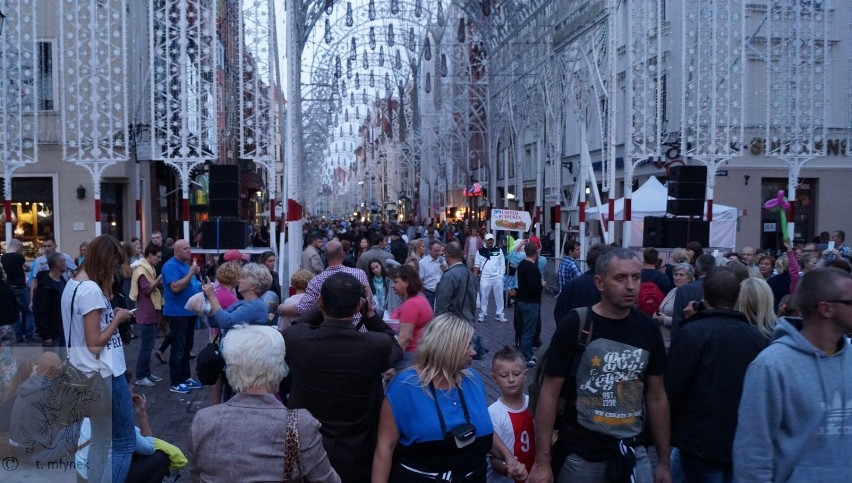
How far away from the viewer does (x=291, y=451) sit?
132 inches

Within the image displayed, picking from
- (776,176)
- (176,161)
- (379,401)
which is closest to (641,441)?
(379,401)

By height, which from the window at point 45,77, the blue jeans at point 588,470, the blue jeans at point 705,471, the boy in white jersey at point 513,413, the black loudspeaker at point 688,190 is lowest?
the blue jeans at point 705,471

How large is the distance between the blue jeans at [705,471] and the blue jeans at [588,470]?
0.41 metres

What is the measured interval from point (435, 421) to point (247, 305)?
3555mm

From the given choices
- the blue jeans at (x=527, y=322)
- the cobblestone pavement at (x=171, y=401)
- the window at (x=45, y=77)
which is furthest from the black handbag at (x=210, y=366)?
the window at (x=45, y=77)

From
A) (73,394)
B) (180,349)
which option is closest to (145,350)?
(180,349)

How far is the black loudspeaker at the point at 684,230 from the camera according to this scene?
46.7ft

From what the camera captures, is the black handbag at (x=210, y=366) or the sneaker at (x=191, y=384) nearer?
the black handbag at (x=210, y=366)

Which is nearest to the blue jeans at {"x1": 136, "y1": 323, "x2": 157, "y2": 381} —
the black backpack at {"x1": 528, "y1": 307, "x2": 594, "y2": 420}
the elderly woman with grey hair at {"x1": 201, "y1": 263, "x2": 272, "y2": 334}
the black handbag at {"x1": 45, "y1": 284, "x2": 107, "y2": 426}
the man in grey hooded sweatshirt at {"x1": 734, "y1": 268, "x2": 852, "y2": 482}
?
the elderly woman with grey hair at {"x1": 201, "y1": 263, "x2": 272, "y2": 334}

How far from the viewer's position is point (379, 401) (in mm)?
4410

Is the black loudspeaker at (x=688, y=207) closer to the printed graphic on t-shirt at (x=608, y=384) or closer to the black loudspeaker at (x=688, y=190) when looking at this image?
the black loudspeaker at (x=688, y=190)

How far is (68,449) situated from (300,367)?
1299 mm

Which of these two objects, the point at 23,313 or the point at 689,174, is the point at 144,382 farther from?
the point at 689,174

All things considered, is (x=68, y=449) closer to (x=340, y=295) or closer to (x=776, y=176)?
(x=340, y=295)
